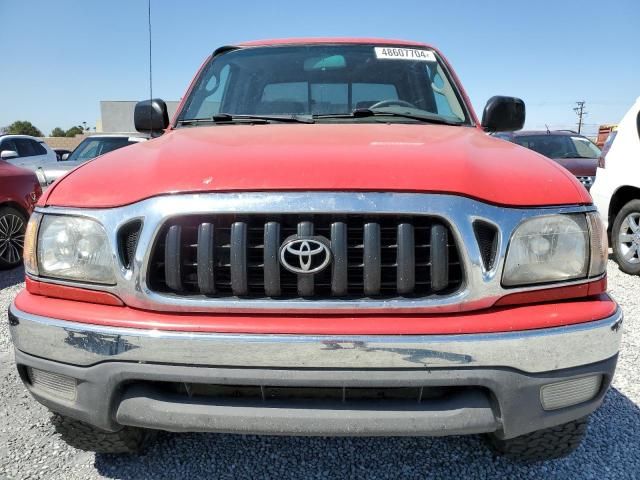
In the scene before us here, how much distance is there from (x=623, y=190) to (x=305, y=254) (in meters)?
5.33

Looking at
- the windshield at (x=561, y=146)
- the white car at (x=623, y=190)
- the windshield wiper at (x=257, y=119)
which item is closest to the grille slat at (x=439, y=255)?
the windshield wiper at (x=257, y=119)

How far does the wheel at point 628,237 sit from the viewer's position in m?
5.36

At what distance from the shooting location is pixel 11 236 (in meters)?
5.68

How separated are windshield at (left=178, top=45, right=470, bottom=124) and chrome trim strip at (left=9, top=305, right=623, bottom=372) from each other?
A: 1612 mm

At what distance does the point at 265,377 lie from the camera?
1.51 metres

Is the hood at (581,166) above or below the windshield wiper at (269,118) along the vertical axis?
below

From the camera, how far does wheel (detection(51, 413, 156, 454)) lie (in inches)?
75.0

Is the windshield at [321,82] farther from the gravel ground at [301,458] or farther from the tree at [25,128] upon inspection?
the tree at [25,128]

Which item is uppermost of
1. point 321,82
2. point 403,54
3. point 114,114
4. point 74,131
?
point 403,54

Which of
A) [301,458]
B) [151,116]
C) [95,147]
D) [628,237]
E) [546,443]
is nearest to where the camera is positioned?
[546,443]

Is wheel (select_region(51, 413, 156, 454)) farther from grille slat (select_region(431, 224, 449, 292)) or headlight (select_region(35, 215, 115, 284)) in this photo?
grille slat (select_region(431, 224, 449, 292))

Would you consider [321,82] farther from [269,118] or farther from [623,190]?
[623,190]

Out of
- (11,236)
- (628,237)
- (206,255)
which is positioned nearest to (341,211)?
(206,255)

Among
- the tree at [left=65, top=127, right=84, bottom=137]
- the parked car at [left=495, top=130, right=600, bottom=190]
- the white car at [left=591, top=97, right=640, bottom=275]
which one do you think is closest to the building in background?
the parked car at [left=495, top=130, right=600, bottom=190]
